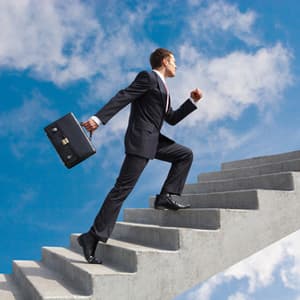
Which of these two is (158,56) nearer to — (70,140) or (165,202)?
(70,140)

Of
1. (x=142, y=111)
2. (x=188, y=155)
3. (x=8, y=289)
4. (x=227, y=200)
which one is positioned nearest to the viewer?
(x=142, y=111)

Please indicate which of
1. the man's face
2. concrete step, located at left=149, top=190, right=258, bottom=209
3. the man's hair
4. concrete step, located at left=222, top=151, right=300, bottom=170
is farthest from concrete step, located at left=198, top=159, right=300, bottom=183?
the man's hair

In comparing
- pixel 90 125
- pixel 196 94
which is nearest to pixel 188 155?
pixel 196 94

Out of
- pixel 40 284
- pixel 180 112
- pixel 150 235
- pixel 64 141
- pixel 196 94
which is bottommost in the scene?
pixel 40 284

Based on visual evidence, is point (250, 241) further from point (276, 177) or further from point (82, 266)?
point (82, 266)

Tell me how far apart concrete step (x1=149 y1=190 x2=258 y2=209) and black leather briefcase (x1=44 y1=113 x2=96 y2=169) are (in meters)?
1.60

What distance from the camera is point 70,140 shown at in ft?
11.7

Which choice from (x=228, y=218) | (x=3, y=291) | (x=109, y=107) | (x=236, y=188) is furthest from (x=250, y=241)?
(x=3, y=291)

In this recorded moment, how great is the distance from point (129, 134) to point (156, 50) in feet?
2.89

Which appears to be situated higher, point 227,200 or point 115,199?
point 227,200

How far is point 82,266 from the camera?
3.70m

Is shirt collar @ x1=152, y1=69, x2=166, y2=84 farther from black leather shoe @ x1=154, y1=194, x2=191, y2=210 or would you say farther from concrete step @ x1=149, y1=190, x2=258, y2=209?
concrete step @ x1=149, y1=190, x2=258, y2=209

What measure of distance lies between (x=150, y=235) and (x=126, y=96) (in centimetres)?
137

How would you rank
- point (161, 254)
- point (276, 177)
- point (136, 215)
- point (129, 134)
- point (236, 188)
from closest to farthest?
point (161, 254), point (129, 134), point (276, 177), point (236, 188), point (136, 215)
